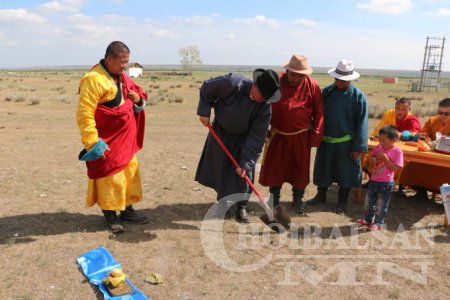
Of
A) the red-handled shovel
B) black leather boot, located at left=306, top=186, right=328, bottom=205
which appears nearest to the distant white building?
black leather boot, located at left=306, top=186, right=328, bottom=205

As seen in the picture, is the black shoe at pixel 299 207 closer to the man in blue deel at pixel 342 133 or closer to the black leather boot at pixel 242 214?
the man in blue deel at pixel 342 133

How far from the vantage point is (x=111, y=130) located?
3.87m

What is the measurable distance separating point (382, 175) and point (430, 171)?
1627mm

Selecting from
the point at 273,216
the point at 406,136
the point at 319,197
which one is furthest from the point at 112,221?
the point at 406,136

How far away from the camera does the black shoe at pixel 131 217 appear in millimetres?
4434

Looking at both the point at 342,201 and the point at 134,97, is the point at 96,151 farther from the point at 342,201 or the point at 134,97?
the point at 342,201

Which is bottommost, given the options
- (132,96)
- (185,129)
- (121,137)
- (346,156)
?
(185,129)

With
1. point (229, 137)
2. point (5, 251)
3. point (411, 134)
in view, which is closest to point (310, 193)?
point (411, 134)

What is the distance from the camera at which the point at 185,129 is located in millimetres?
11508

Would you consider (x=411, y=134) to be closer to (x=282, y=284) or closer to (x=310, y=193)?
(x=310, y=193)

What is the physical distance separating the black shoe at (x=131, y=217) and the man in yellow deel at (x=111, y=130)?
0.18 metres

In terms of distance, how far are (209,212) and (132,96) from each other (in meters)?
1.75

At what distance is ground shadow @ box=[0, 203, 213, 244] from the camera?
4055mm

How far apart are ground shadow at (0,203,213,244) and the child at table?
6.48 feet
